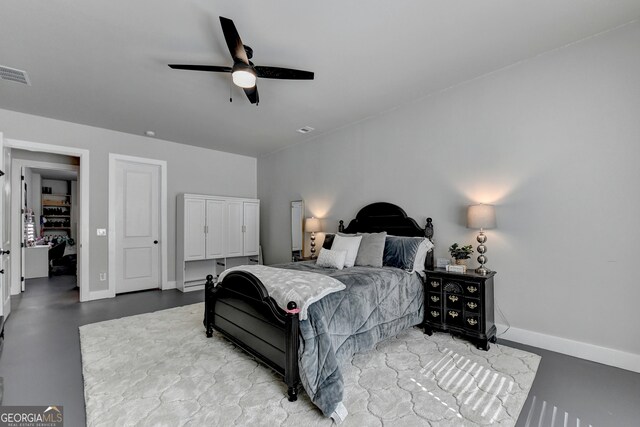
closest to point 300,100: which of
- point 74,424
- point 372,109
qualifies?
point 372,109

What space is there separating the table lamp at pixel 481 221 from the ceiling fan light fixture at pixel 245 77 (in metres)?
2.52

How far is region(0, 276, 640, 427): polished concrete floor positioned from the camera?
1.92m

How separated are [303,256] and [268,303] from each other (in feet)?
10.9

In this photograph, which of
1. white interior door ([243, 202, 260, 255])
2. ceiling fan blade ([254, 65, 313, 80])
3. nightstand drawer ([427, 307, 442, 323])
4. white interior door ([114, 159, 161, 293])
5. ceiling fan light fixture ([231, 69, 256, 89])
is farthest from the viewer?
white interior door ([243, 202, 260, 255])

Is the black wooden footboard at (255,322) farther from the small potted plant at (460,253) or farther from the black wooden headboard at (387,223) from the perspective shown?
the black wooden headboard at (387,223)

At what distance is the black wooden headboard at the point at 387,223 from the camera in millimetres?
3728

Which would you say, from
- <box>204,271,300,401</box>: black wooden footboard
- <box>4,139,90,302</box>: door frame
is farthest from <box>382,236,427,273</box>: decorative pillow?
<box>4,139,90,302</box>: door frame

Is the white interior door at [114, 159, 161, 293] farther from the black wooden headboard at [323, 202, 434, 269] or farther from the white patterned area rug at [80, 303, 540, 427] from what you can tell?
the black wooden headboard at [323, 202, 434, 269]

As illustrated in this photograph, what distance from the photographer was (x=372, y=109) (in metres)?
4.19

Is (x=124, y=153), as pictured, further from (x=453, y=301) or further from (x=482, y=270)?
(x=482, y=270)

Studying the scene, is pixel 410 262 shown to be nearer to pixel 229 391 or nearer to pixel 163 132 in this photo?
pixel 229 391

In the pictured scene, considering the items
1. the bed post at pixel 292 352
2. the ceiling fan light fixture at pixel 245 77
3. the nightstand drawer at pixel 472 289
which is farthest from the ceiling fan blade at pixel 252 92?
the nightstand drawer at pixel 472 289

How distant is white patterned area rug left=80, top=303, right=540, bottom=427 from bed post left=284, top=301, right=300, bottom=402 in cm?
10

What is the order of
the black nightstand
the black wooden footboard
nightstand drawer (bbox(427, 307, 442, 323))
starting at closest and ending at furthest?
the black wooden footboard < the black nightstand < nightstand drawer (bbox(427, 307, 442, 323))
